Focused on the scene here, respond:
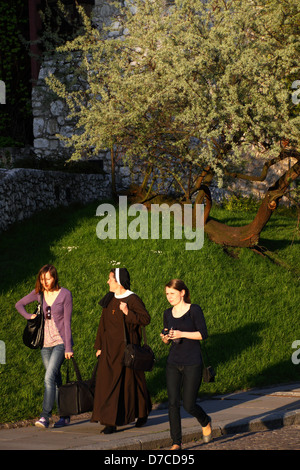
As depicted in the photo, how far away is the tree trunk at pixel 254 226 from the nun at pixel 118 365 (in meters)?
10.3

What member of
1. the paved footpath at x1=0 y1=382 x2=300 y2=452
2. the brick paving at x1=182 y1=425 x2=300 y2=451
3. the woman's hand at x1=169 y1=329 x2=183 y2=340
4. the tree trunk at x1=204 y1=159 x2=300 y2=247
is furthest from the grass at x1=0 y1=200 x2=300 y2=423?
the woman's hand at x1=169 y1=329 x2=183 y2=340

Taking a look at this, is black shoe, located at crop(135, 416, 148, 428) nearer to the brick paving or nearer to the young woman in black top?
the brick paving

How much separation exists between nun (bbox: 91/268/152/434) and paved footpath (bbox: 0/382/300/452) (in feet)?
0.74

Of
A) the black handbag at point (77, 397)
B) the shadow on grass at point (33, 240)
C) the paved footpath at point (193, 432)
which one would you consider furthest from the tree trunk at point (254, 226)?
the black handbag at point (77, 397)

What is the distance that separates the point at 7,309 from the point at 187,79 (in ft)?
21.7

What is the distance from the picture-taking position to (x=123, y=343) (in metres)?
8.75

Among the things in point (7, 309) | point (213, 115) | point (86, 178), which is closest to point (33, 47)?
point (86, 178)

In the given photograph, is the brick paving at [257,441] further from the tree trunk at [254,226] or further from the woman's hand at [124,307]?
the tree trunk at [254,226]

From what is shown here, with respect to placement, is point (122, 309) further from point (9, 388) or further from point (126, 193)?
point (126, 193)

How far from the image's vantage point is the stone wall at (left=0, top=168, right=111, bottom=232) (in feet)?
61.1

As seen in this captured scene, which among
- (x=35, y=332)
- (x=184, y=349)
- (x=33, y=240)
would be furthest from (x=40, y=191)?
(x=184, y=349)

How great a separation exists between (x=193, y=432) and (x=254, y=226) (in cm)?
1095

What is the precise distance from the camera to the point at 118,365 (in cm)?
872

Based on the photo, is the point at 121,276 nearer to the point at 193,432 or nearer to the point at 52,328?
the point at 52,328
